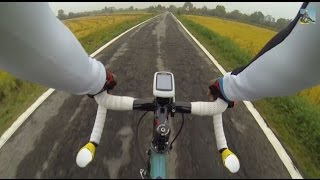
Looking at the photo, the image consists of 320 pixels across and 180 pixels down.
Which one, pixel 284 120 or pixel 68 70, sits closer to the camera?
pixel 68 70

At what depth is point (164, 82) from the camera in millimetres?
2100

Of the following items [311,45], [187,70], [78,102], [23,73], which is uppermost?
[311,45]

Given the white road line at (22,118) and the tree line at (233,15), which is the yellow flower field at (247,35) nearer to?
the tree line at (233,15)

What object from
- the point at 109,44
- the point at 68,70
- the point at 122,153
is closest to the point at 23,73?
the point at 68,70

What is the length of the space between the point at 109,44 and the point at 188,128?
24.0 ft

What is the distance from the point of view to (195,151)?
3.82 m

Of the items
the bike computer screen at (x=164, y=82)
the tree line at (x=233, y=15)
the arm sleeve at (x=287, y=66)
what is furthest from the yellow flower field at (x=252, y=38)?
the arm sleeve at (x=287, y=66)

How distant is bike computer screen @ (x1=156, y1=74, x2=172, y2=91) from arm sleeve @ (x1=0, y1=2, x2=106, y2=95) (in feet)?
1.84

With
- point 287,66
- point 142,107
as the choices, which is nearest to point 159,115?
point 142,107

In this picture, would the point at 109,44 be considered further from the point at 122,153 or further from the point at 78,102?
the point at 122,153

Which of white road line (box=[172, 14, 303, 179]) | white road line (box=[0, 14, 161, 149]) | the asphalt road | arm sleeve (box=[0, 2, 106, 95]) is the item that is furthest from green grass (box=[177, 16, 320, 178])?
white road line (box=[0, 14, 161, 149])

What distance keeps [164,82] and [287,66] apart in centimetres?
89

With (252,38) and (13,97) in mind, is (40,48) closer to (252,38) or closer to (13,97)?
(13,97)

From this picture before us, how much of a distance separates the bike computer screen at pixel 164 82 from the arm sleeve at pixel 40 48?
1.84ft
